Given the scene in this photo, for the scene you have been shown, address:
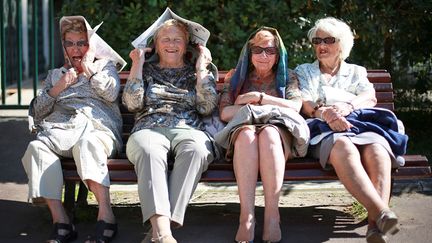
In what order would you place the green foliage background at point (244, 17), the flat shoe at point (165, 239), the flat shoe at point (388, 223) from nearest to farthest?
the flat shoe at point (388, 223)
the flat shoe at point (165, 239)
the green foliage background at point (244, 17)

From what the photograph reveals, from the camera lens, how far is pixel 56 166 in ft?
16.2

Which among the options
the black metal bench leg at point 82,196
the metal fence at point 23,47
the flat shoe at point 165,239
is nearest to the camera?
the flat shoe at point 165,239

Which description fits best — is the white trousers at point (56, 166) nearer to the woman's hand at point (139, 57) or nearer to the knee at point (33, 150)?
the knee at point (33, 150)

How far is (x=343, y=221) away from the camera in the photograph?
543 centimetres

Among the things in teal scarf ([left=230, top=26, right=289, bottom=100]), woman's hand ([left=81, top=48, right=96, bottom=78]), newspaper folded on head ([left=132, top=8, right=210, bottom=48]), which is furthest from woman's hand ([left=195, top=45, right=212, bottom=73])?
woman's hand ([left=81, top=48, right=96, bottom=78])

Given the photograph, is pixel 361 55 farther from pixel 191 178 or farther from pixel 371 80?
pixel 191 178

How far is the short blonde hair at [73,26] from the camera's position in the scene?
17.8 feet

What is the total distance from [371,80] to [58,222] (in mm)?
2521

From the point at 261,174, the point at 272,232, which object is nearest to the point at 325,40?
the point at 261,174

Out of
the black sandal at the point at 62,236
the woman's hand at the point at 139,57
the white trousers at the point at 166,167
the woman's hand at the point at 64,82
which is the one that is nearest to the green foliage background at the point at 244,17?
the woman's hand at the point at 139,57

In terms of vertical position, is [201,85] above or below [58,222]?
above

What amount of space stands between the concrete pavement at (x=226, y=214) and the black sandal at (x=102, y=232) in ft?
0.37

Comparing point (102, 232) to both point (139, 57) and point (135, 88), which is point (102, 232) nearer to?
point (135, 88)

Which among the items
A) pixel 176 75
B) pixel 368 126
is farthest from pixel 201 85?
pixel 368 126
